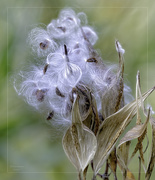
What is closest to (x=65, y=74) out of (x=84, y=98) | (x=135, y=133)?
(x=84, y=98)

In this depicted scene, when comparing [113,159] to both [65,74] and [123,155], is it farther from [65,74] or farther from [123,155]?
[65,74]

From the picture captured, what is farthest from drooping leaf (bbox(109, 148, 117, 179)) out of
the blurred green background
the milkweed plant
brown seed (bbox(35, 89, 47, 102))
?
the blurred green background

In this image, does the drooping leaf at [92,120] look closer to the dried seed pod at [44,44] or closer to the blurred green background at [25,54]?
the dried seed pod at [44,44]

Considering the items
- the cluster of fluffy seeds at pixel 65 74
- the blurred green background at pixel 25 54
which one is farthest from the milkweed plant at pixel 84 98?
the blurred green background at pixel 25 54

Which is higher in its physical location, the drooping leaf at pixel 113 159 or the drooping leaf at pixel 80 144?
the drooping leaf at pixel 80 144

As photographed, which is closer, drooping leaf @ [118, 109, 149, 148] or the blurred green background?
drooping leaf @ [118, 109, 149, 148]

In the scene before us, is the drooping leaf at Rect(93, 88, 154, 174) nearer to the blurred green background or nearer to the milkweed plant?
the milkweed plant
